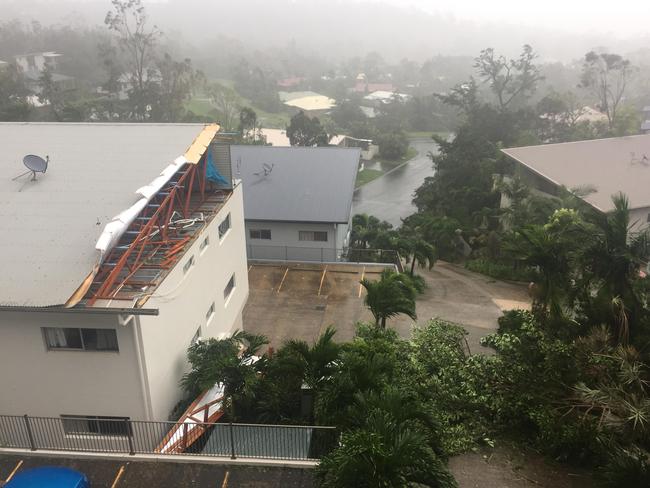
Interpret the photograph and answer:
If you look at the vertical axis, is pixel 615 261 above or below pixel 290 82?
above

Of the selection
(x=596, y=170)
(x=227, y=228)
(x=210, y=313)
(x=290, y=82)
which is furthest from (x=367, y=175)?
(x=290, y=82)

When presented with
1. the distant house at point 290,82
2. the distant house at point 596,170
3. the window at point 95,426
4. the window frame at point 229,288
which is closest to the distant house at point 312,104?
the distant house at point 290,82

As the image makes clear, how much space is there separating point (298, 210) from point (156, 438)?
19.9 m

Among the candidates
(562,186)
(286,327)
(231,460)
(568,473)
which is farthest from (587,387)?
(562,186)

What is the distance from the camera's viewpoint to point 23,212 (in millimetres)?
15484

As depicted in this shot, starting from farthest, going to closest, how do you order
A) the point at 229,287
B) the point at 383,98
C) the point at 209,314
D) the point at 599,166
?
the point at 383,98
the point at 599,166
the point at 229,287
the point at 209,314

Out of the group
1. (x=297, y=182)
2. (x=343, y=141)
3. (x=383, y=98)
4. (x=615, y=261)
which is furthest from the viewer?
(x=383, y=98)

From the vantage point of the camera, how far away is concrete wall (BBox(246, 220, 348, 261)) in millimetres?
32500

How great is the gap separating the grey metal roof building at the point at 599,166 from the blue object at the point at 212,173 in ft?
74.9

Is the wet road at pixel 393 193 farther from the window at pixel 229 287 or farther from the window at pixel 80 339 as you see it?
the window at pixel 80 339

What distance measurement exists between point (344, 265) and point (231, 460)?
1843 cm

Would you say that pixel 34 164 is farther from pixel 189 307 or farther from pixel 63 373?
pixel 63 373

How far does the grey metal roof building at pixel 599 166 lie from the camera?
114ft

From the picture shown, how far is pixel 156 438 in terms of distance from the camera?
1409 centimetres
